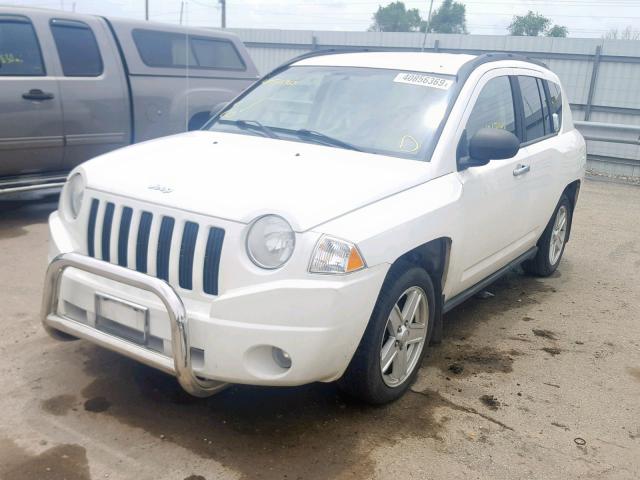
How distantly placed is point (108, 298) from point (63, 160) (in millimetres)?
4358

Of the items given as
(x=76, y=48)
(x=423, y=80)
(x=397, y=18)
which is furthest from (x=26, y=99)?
(x=397, y=18)

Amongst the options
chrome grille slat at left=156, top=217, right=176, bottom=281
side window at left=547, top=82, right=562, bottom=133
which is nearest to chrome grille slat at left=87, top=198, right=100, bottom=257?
chrome grille slat at left=156, top=217, right=176, bottom=281

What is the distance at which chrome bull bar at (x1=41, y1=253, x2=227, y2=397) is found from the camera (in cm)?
279

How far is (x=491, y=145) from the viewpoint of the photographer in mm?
3729

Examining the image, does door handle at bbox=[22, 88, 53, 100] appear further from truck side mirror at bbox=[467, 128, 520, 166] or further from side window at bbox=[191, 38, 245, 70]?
truck side mirror at bbox=[467, 128, 520, 166]

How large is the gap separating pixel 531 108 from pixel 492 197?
126 cm

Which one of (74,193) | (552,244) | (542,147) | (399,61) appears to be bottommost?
(552,244)

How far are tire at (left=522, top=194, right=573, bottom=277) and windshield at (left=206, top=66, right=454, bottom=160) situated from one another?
2.14 m

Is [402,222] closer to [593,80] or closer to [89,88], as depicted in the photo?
[89,88]

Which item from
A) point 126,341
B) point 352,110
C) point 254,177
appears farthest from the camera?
point 352,110

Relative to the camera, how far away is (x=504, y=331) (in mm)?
4656

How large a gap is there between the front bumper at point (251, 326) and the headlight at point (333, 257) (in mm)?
36

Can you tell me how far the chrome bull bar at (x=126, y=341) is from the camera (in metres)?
2.79

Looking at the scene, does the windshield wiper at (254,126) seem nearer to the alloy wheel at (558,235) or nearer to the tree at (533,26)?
the alloy wheel at (558,235)
